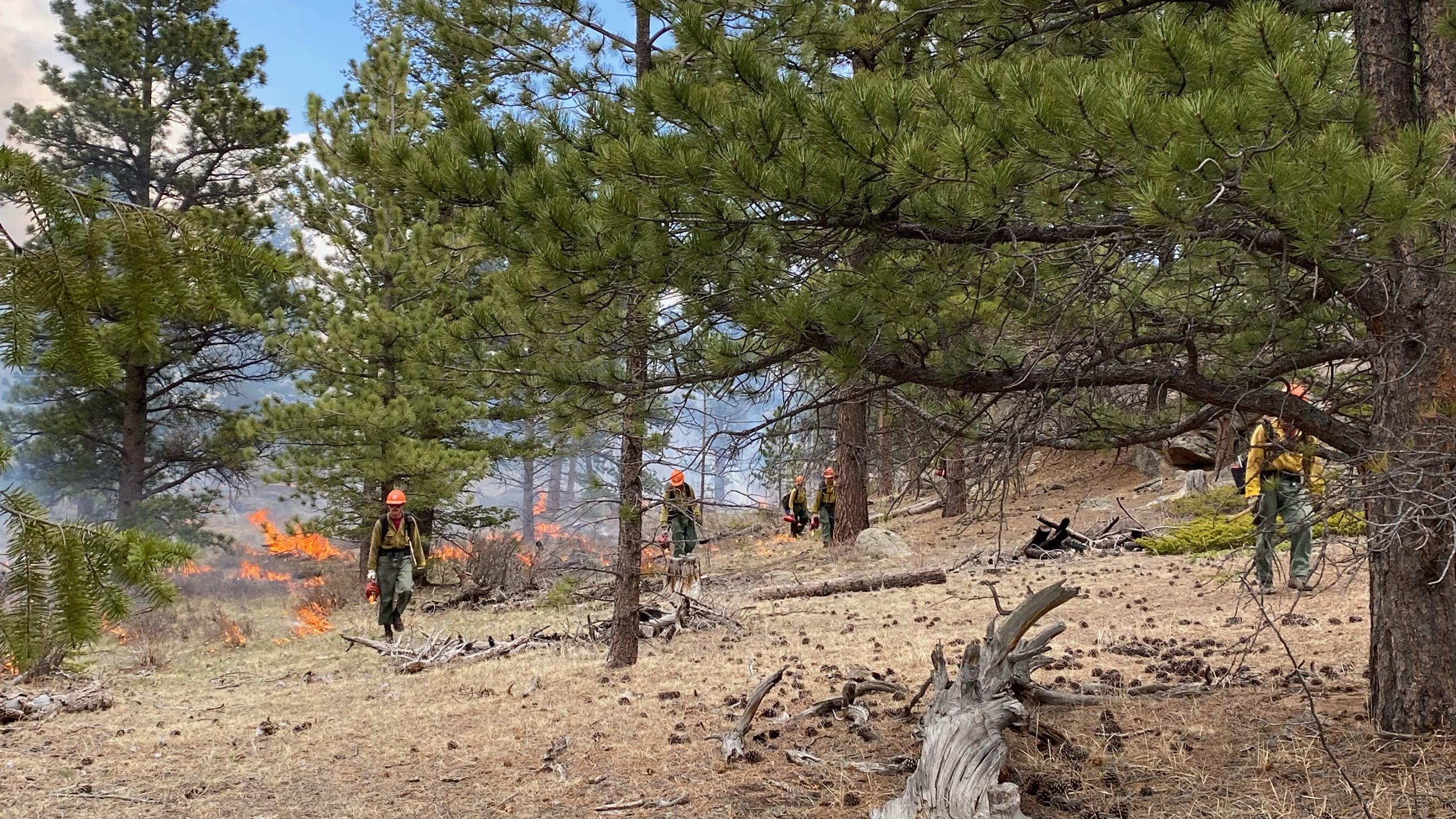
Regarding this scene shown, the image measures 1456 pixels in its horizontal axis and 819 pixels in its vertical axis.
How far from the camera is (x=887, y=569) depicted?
43.9ft

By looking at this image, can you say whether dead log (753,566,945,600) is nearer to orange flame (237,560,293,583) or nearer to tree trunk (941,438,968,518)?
tree trunk (941,438,968,518)

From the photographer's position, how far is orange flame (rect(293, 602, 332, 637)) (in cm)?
1292

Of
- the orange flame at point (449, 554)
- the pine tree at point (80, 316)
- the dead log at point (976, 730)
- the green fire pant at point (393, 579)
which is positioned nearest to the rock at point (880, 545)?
the orange flame at point (449, 554)

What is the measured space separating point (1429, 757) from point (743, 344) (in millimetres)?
3377

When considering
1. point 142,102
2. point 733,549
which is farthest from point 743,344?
point 142,102

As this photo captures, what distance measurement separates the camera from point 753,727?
5.71 meters

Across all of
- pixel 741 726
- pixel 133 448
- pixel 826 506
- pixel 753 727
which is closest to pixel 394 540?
pixel 753 727

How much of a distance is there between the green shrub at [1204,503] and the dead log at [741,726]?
10.7m

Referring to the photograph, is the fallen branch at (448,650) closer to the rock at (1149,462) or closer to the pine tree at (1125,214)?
the pine tree at (1125,214)

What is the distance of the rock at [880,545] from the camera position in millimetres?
14781

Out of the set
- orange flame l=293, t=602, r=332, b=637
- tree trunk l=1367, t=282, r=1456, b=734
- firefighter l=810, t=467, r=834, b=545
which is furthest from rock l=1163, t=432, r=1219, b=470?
orange flame l=293, t=602, r=332, b=637

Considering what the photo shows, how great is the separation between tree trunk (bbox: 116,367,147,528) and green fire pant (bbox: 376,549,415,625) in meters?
9.66

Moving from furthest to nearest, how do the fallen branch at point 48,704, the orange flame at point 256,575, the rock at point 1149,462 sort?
the orange flame at point 256,575
the rock at point 1149,462
the fallen branch at point 48,704

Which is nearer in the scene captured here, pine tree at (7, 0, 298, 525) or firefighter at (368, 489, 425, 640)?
firefighter at (368, 489, 425, 640)
